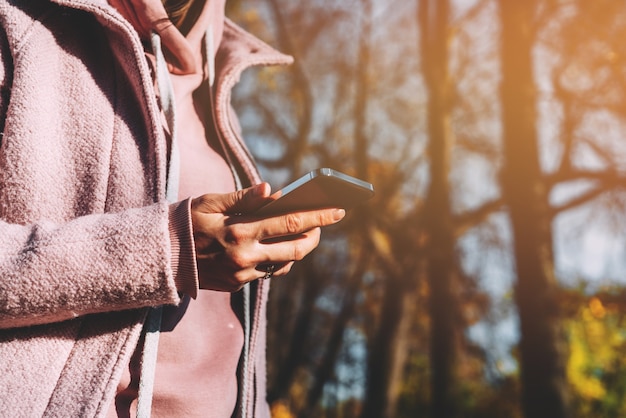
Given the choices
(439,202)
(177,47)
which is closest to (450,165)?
(439,202)

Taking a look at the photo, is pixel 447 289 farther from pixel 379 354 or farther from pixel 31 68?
pixel 31 68

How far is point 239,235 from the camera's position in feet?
3.34

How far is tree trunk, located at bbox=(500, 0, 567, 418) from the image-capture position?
613 centimetres

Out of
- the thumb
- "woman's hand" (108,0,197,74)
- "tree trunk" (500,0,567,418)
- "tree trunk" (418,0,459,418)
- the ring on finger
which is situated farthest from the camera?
"tree trunk" (418,0,459,418)

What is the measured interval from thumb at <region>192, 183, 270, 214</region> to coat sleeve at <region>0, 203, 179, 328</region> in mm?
93

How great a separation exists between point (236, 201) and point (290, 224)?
0.39 ft

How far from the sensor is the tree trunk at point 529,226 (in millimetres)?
6133

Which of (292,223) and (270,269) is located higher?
(292,223)

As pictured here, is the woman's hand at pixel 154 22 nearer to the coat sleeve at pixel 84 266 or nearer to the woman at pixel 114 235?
the woman at pixel 114 235

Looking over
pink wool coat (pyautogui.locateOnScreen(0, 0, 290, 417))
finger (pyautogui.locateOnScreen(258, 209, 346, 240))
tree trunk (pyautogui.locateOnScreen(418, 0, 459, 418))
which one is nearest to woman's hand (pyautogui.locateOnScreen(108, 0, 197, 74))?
pink wool coat (pyautogui.locateOnScreen(0, 0, 290, 417))

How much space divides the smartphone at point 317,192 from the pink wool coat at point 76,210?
0.19 m

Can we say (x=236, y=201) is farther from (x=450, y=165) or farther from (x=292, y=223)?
(x=450, y=165)

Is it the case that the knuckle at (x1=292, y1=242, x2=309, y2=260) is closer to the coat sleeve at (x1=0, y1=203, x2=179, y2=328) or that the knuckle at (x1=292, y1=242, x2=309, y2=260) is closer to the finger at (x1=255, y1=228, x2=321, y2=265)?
the finger at (x1=255, y1=228, x2=321, y2=265)

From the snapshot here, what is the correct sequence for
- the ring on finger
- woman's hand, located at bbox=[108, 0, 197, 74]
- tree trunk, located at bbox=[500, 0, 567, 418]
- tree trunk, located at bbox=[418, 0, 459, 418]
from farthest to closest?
tree trunk, located at bbox=[418, 0, 459, 418] → tree trunk, located at bbox=[500, 0, 567, 418] → woman's hand, located at bbox=[108, 0, 197, 74] → the ring on finger
